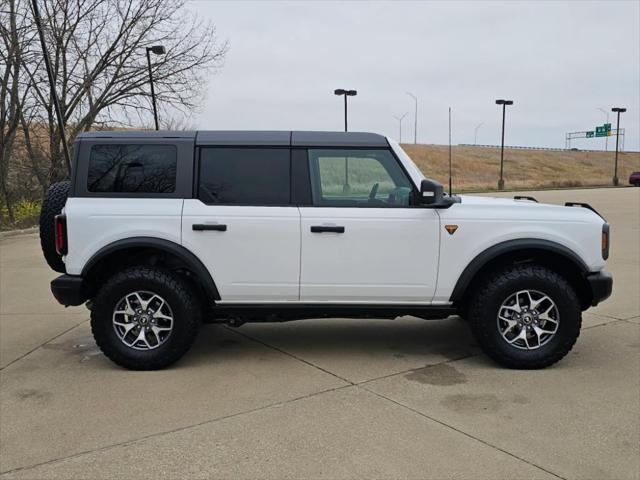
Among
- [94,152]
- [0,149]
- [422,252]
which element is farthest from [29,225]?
[422,252]

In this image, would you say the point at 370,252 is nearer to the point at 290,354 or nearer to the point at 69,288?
the point at 290,354

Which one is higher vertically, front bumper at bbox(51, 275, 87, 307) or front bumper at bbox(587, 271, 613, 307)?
front bumper at bbox(587, 271, 613, 307)

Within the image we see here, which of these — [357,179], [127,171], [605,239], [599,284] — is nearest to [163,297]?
[127,171]

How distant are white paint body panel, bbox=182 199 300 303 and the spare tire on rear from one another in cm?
114

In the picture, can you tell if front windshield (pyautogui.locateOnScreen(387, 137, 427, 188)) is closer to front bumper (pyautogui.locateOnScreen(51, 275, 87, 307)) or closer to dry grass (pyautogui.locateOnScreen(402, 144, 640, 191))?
front bumper (pyautogui.locateOnScreen(51, 275, 87, 307))

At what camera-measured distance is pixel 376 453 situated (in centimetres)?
307

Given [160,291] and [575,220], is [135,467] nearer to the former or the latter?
[160,291]

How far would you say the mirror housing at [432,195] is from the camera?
421 centimetres

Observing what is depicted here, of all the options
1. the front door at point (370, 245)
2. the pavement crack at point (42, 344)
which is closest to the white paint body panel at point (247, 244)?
the front door at point (370, 245)

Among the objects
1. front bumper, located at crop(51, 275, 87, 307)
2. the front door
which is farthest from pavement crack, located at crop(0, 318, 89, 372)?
the front door

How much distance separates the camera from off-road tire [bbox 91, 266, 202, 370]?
4375mm

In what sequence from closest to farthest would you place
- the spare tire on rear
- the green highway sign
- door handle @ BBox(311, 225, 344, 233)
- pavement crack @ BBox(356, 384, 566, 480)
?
pavement crack @ BBox(356, 384, 566, 480) < door handle @ BBox(311, 225, 344, 233) < the spare tire on rear < the green highway sign

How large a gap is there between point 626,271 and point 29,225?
14.6 m

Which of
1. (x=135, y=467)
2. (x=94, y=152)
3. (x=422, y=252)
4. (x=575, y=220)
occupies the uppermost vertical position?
(x=94, y=152)
